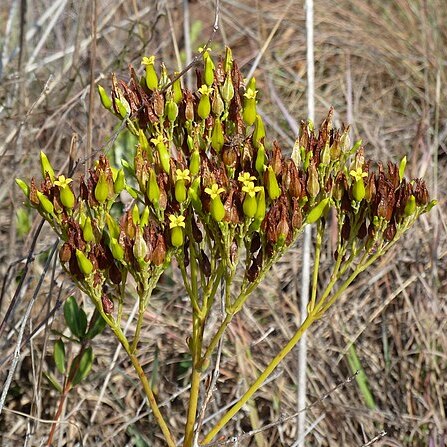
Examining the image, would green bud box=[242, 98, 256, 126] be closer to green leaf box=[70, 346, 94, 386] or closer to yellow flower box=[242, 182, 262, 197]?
yellow flower box=[242, 182, 262, 197]

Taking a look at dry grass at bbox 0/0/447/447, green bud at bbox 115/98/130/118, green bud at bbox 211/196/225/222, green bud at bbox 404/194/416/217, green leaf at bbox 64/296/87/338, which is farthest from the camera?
dry grass at bbox 0/0/447/447

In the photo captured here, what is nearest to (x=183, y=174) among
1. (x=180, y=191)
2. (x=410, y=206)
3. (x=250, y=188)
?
(x=180, y=191)

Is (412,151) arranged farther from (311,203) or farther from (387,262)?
(311,203)

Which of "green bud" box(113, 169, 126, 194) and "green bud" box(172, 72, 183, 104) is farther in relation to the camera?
"green bud" box(172, 72, 183, 104)

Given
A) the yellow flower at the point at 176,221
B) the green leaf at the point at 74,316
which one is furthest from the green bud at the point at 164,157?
the green leaf at the point at 74,316

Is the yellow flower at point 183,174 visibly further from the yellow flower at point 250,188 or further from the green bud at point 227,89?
the green bud at point 227,89

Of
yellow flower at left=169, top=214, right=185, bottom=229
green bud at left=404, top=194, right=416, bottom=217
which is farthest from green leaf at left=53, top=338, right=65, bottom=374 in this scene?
green bud at left=404, top=194, right=416, bottom=217
